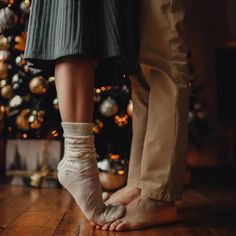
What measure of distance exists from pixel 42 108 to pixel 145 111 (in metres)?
0.64

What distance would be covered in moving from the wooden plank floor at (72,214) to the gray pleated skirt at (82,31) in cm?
40

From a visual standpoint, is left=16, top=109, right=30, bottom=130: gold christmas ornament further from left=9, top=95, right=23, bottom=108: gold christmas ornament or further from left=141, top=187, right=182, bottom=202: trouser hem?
left=141, top=187, right=182, bottom=202: trouser hem

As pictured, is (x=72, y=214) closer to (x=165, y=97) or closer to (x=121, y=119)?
(x=165, y=97)

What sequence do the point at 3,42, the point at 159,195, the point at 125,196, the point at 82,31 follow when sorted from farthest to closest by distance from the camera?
the point at 3,42, the point at 125,196, the point at 159,195, the point at 82,31

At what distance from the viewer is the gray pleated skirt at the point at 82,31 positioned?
0.78m

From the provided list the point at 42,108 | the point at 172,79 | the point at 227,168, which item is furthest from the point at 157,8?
the point at 227,168

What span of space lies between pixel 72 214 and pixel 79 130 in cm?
32

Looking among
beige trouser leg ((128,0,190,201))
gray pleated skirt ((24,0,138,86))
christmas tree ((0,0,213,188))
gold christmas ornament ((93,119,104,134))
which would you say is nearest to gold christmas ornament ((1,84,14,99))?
christmas tree ((0,0,213,188))

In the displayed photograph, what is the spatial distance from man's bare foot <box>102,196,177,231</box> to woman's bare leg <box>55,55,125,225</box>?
2.0 inches

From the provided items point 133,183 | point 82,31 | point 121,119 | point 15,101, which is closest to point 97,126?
point 121,119

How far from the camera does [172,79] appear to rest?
35.1 inches

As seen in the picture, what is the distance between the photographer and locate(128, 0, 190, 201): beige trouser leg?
34.9 inches

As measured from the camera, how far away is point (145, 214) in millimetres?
897

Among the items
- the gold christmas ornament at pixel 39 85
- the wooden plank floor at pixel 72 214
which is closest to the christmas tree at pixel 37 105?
the gold christmas ornament at pixel 39 85
